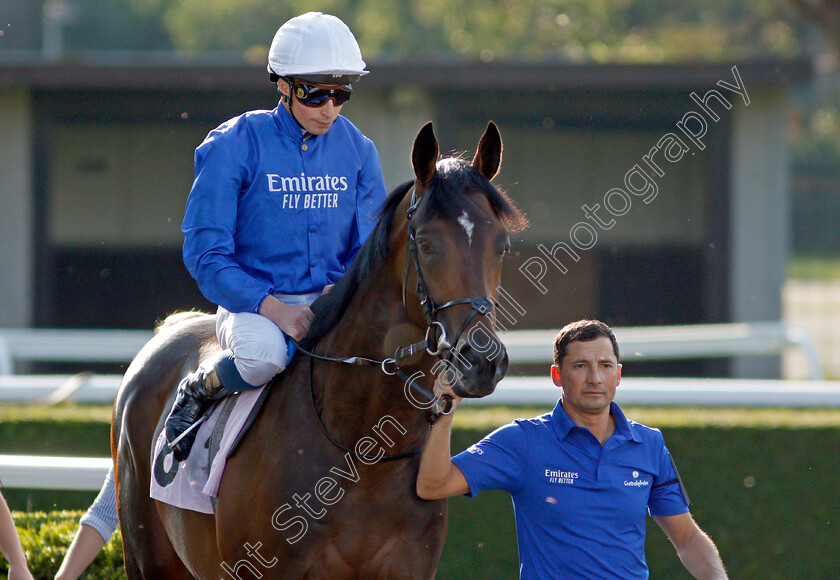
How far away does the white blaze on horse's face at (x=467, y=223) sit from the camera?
8.05ft

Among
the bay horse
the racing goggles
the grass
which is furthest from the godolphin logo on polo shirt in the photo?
the grass

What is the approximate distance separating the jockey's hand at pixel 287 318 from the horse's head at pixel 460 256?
1.46ft

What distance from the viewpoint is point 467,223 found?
8.10 ft

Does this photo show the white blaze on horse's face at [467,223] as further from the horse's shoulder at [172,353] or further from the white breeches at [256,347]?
the horse's shoulder at [172,353]

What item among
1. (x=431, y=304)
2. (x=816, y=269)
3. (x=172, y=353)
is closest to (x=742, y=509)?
(x=172, y=353)

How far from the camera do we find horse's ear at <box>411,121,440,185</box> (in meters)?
2.59

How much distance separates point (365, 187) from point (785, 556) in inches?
126

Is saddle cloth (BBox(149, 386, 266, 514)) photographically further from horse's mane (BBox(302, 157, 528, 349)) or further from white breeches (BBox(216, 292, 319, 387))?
horse's mane (BBox(302, 157, 528, 349))

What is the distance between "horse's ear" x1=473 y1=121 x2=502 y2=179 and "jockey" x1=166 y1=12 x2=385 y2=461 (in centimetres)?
51

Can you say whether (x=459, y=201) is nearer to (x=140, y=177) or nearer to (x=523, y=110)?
(x=523, y=110)

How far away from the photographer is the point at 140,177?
1109 cm

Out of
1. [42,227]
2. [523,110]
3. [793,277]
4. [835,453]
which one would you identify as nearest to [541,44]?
[793,277]

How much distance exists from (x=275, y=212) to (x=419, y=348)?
75cm

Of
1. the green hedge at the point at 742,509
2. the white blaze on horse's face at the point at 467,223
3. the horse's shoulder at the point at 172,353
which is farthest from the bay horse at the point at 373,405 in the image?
the green hedge at the point at 742,509
